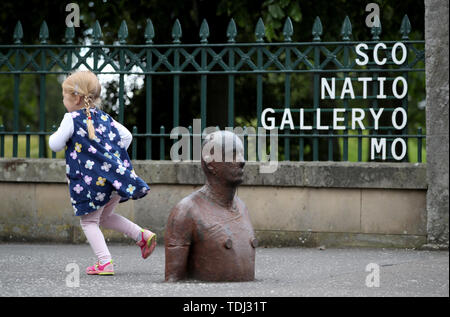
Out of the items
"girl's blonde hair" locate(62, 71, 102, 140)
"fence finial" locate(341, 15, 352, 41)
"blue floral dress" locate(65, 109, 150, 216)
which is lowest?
"blue floral dress" locate(65, 109, 150, 216)

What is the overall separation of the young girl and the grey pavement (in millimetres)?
305

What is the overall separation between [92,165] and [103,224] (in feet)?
2.01

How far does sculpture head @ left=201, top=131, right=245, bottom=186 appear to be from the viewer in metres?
5.54

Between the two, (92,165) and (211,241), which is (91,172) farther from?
(211,241)

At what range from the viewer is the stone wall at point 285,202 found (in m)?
7.90

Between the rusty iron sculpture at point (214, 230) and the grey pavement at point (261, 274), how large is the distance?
0.12 m

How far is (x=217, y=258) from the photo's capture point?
5473 millimetres

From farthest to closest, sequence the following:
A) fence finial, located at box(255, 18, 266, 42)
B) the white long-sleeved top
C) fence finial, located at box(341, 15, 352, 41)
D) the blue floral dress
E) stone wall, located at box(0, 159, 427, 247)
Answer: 1. fence finial, located at box(255, 18, 266, 42)
2. fence finial, located at box(341, 15, 352, 41)
3. stone wall, located at box(0, 159, 427, 247)
4. the blue floral dress
5. the white long-sleeved top

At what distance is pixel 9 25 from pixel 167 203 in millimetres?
5846

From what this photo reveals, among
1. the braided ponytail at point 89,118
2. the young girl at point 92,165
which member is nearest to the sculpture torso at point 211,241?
the young girl at point 92,165

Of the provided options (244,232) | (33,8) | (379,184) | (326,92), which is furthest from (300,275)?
(33,8)

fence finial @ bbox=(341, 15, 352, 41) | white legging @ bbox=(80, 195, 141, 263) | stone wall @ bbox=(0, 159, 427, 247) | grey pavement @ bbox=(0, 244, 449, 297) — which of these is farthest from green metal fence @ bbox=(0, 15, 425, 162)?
white legging @ bbox=(80, 195, 141, 263)

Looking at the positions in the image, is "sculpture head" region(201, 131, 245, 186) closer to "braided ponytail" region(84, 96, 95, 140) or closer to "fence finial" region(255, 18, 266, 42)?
"braided ponytail" region(84, 96, 95, 140)

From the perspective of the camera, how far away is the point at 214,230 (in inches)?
215
